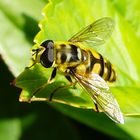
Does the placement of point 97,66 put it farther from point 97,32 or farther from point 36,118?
point 36,118

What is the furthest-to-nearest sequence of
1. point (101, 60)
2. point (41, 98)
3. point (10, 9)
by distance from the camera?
1. point (10, 9)
2. point (101, 60)
3. point (41, 98)

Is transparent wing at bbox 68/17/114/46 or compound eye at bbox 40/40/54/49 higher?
compound eye at bbox 40/40/54/49

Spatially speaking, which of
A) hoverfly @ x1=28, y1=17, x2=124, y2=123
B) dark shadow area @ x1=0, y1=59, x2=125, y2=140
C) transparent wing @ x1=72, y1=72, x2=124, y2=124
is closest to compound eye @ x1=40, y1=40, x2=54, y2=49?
hoverfly @ x1=28, y1=17, x2=124, y2=123

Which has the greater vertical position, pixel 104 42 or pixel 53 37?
pixel 53 37

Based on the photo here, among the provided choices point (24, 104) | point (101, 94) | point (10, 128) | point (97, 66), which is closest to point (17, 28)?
point (24, 104)

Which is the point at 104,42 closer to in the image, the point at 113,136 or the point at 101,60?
the point at 101,60

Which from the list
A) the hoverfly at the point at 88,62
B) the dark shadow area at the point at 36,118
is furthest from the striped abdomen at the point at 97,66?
the dark shadow area at the point at 36,118

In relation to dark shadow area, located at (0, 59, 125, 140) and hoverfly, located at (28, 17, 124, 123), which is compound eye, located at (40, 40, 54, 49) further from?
dark shadow area, located at (0, 59, 125, 140)

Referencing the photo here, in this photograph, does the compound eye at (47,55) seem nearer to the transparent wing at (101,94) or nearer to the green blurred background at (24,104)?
the transparent wing at (101,94)

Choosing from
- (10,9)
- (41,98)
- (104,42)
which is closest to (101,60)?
(104,42)
